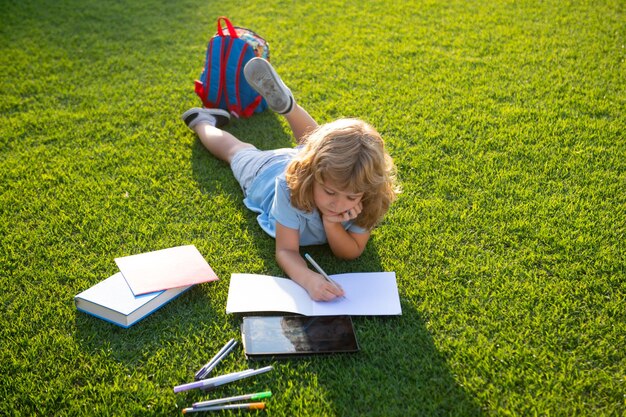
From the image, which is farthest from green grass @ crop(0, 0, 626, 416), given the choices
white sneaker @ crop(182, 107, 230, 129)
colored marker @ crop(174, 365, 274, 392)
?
white sneaker @ crop(182, 107, 230, 129)

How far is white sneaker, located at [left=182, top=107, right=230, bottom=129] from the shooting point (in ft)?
13.1

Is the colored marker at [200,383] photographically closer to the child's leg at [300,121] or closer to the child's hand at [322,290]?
the child's hand at [322,290]

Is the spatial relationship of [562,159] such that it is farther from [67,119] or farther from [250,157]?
[67,119]

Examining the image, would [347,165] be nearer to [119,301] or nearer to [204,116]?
[119,301]

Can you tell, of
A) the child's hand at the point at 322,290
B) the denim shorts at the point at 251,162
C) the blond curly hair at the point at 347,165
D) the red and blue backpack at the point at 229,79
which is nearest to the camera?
the blond curly hair at the point at 347,165

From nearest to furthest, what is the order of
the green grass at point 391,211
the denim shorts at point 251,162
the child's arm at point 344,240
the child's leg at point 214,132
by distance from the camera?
the green grass at point 391,211 → the child's arm at point 344,240 → the denim shorts at point 251,162 → the child's leg at point 214,132

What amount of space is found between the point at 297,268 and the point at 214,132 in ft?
4.95

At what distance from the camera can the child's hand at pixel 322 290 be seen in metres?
2.61

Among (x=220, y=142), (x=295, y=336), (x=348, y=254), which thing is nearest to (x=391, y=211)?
(x=348, y=254)

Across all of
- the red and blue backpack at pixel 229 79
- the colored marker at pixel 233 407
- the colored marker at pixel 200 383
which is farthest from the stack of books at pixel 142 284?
the red and blue backpack at pixel 229 79

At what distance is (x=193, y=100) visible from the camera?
4.50 metres

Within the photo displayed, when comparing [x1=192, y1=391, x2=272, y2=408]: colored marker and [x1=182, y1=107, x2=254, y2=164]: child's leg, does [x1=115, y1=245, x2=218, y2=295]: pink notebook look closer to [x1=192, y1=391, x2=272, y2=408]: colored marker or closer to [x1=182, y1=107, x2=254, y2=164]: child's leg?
[x1=192, y1=391, x2=272, y2=408]: colored marker

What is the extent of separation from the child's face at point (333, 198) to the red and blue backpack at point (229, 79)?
1.85 meters

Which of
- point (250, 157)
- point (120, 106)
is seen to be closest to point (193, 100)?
point (120, 106)
